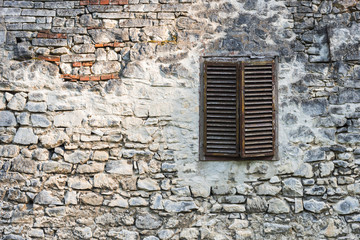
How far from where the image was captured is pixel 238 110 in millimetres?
4266

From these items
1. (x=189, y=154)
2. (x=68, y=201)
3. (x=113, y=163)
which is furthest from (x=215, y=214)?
(x=68, y=201)

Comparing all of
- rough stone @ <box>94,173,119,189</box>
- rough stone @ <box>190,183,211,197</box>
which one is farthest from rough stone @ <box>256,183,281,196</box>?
rough stone @ <box>94,173,119,189</box>

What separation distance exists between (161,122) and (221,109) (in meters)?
0.65

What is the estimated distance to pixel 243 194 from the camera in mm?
4219

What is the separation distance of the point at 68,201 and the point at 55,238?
40 centimetres

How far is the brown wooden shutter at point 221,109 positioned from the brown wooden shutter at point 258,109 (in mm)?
74

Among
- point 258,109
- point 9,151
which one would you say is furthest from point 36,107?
point 258,109

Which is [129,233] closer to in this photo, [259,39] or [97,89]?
[97,89]

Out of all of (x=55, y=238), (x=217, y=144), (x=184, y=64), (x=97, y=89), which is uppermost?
(x=184, y=64)

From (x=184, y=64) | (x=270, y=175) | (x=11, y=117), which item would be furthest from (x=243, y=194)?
(x=11, y=117)

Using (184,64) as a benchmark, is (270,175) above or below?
below

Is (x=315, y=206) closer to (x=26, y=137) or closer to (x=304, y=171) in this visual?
(x=304, y=171)

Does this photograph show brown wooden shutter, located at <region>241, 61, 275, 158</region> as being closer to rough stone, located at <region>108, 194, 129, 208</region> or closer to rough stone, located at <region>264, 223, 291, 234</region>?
rough stone, located at <region>264, 223, 291, 234</region>

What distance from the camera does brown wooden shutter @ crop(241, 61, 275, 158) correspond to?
13.8 ft
